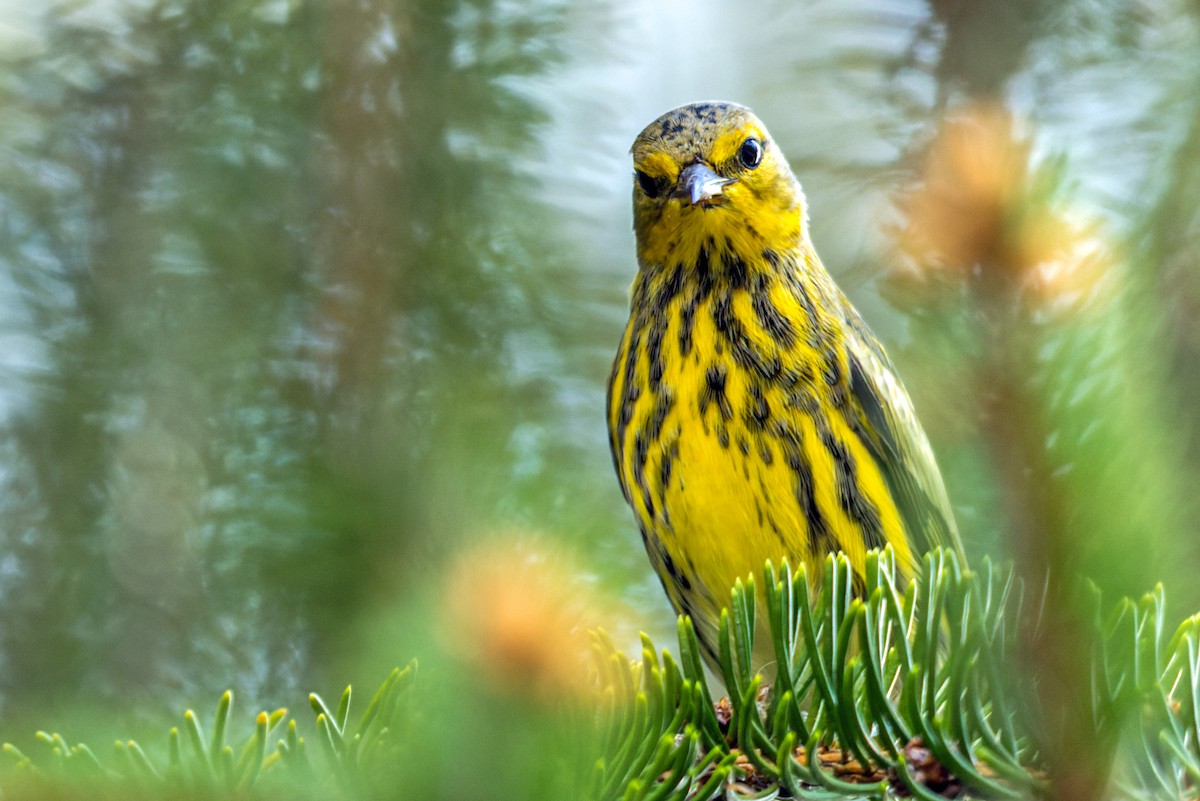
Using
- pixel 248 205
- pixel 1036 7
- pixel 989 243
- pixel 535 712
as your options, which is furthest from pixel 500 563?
pixel 1036 7

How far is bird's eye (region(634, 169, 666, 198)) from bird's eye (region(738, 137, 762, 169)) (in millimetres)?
169

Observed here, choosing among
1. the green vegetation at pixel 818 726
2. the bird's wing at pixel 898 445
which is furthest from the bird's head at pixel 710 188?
the green vegetation at pixel 818 726

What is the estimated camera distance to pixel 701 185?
7.36 ft

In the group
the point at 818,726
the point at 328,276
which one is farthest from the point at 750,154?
the point at 818,726

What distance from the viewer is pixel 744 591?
1.07 meters

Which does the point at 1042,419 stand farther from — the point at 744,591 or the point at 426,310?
the point at 426,310

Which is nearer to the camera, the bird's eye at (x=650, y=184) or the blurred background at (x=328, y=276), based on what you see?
the blurred background at (x=328, y=276)

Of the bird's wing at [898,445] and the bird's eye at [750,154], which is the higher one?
the bird's eye at [750,154]

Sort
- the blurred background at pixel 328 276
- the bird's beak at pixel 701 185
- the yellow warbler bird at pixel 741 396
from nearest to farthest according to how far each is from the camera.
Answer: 1. the blurred background at pixel 328 276
2. the yellow warbler bird at pixel 741 396
3. the bird's beak at pixel 701 185

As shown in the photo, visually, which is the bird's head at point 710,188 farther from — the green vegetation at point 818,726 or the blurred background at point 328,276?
the green vegetation at point 818,726

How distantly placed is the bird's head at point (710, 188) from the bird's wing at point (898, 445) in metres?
0.29

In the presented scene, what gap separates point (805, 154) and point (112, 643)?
1.68 meters

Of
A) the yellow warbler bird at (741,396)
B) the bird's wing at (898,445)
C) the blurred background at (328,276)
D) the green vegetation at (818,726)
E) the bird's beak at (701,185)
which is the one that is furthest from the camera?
the bird's beak at (701,185)

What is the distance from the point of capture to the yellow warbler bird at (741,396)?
1.98 meters
